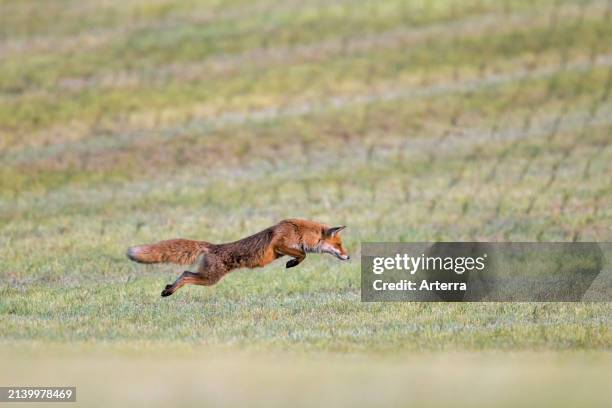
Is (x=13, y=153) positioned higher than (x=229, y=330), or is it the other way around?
(x=13, y=153)

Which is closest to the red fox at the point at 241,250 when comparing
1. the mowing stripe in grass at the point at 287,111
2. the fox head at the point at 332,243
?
the fox head at the point at 332,243

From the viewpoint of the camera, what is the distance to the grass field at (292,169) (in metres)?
16.2

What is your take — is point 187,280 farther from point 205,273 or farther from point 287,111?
point 287,111

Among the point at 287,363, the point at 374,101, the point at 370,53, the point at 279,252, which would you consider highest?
the point at 370,53

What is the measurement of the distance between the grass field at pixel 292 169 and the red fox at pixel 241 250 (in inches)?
31.5

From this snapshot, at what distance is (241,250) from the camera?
56.0 ft

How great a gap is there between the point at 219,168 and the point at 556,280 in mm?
13157

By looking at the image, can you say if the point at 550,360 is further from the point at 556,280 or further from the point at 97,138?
the point at 97,138

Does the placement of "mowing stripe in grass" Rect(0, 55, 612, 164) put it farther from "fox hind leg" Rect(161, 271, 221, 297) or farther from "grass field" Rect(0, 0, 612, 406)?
"fox hind leg" Rect(161, 271, 221, 297)

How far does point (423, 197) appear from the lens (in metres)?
29.5

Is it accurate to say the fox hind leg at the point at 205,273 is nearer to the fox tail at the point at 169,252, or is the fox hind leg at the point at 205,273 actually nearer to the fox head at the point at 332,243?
the fox tail at the point at 169,252

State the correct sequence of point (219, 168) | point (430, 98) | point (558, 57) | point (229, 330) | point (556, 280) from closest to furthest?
1. point (229, 330)
2. point (556, 280)
3. point (219, 168)
4. point (430, 98)
5. point (558, 57)

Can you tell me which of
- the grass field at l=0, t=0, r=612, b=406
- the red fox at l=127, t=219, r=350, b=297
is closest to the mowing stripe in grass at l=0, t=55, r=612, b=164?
the grass field at l=0, t=0, r=612, b=406

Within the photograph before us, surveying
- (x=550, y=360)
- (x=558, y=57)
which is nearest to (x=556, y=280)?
(x=550, y=360)
